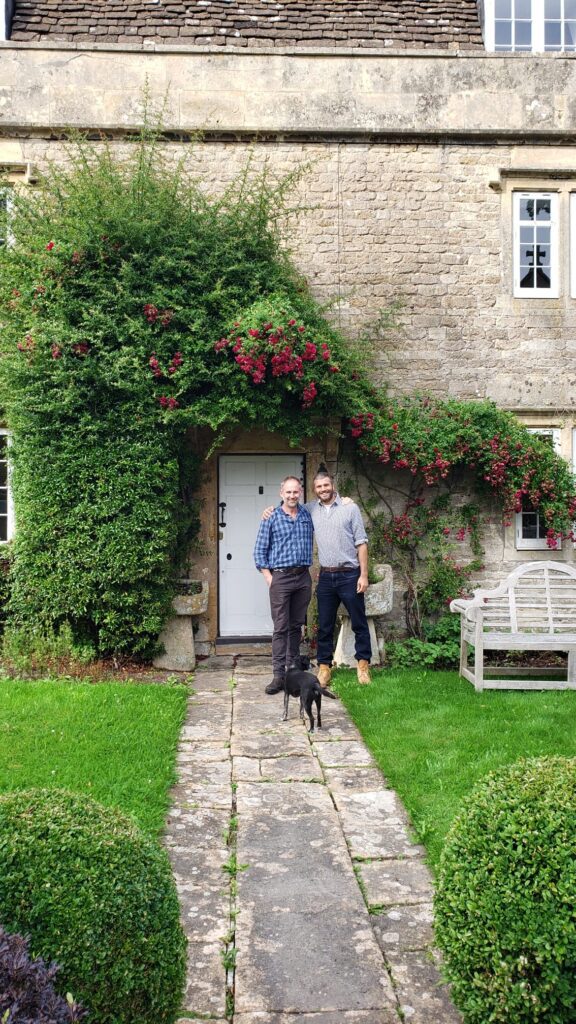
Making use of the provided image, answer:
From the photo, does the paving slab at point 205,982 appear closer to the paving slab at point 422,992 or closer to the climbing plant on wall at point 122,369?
the paving slab at point 422,992

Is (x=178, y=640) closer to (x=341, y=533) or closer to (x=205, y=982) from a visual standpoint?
(x=341, y=533)

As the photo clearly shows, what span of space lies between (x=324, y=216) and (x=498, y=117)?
256 centimetres

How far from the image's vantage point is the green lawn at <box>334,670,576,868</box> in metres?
4.79

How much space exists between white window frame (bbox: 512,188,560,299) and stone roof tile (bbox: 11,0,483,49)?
223 centimetres

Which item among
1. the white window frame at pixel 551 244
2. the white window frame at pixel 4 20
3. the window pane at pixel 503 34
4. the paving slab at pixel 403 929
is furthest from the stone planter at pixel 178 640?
the window pane at pixel 503 34

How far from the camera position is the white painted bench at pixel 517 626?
774 cm

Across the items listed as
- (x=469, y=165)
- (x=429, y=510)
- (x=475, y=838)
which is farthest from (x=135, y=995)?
(x=469, y=165)

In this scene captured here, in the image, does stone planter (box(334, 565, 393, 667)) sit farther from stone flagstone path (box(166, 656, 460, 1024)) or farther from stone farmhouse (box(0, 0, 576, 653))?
stone flagstone path (box(166, 656, 460, 1024))

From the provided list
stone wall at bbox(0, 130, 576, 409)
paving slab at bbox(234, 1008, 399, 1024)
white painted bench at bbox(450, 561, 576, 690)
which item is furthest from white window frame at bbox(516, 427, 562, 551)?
paving slab at bbox(234, 1008, 399, 1024)

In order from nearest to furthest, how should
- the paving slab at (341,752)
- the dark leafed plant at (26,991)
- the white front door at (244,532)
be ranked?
the dark leafed plant at (26,991), the paving slab at (341,752), the white front door at (244,532)

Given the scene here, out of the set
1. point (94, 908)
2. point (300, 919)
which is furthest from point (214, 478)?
point (94, 908)

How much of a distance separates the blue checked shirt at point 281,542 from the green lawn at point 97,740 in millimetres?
1525

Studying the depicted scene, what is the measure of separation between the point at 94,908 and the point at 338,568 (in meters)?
5.72

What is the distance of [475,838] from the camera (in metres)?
2.65
